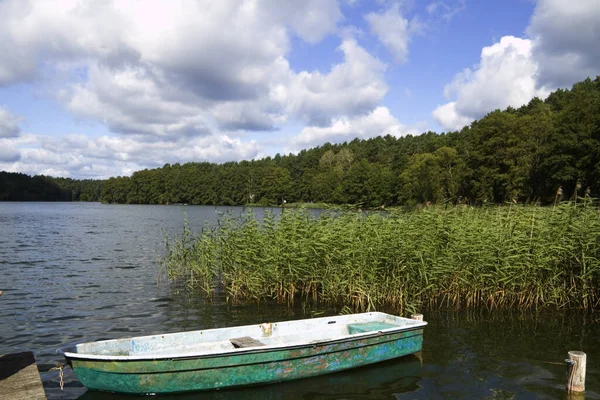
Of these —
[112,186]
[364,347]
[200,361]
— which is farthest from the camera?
[112,186]

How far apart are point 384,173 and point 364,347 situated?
85.8m

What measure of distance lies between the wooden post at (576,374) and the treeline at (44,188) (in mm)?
172957

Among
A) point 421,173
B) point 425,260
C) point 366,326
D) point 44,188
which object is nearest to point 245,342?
point 366,326

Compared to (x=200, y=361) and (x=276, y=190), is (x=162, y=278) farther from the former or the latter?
(x=276, y=190)

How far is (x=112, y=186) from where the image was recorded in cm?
14775

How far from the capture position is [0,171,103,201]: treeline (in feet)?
497

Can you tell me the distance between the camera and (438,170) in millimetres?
68688

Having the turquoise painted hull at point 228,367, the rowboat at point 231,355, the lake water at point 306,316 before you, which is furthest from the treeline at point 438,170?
the turquoise painted hull at point 228,367

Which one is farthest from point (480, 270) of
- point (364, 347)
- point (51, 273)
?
point (51, 273)

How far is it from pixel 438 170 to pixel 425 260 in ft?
197

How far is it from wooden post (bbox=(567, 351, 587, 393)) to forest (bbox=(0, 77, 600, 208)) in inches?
217

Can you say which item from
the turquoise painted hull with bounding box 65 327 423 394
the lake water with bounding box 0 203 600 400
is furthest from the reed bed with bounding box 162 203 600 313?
the turquoise painted hull with bounding box 65 327 423 394

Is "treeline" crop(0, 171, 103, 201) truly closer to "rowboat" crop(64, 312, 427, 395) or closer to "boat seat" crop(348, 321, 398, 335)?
"rowboat" crop(64, 312, 427, 395)

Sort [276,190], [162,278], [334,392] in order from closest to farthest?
[334,392], [162,278], [276,190]
